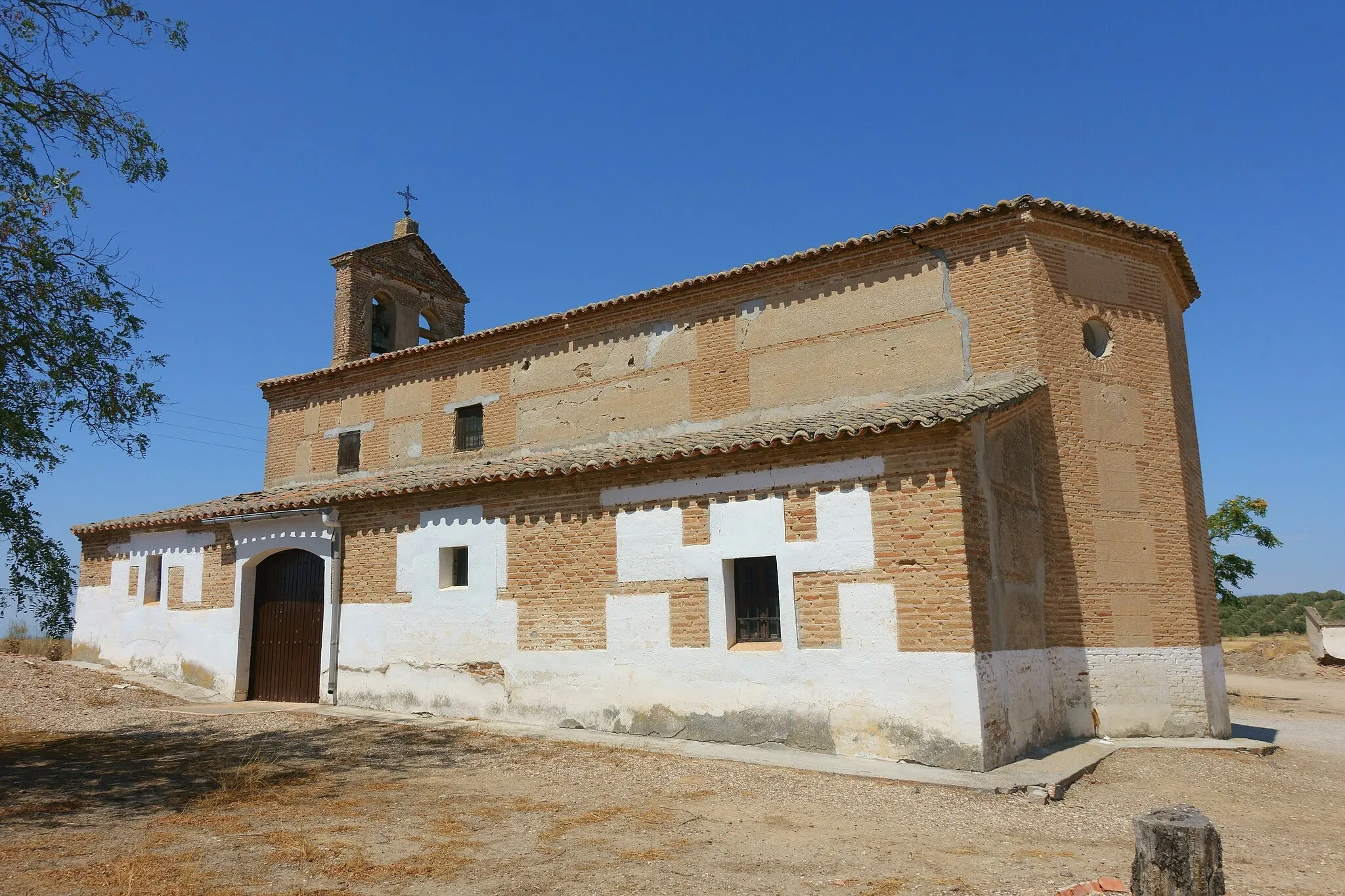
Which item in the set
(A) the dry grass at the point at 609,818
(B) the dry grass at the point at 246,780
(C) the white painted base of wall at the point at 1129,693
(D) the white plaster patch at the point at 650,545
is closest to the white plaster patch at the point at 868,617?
(D) the white plaster patch at the point at 650,545

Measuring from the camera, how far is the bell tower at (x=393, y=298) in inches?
727

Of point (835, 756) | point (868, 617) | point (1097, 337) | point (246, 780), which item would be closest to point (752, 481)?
point (868, 617)

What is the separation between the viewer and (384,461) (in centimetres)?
1734

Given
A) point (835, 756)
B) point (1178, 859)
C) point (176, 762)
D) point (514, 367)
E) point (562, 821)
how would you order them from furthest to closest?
point (514, 367) → point (835, 756) → point (176, 762) → point (562, 821) → point (1178, 859)

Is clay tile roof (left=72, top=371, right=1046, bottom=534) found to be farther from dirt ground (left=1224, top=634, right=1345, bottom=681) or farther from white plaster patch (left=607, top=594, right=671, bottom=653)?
dirt ground (left=1224, top=634, right=1345, bottom=681)

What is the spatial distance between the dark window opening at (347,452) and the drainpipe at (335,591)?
364 cm

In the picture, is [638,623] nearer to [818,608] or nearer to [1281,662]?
[818,608]

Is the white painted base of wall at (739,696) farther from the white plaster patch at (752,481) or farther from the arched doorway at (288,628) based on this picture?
the arched doorway at (288,628)

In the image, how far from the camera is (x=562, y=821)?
7.17 meters

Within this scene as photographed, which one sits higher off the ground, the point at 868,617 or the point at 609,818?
the point at 868,617

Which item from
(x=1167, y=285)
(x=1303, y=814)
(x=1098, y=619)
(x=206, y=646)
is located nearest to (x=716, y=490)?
(x=1098, y=619)

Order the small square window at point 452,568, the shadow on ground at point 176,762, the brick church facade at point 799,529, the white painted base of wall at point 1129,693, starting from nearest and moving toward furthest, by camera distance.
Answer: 1. the shadow on ground at point 176,762
2. the brick church facade at point 799,529
3. the white painted base of wall at point 1129,693
4. the small square window at point 452,568

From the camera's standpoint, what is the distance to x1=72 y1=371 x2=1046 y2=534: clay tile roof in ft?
32.7

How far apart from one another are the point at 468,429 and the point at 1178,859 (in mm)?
13837
